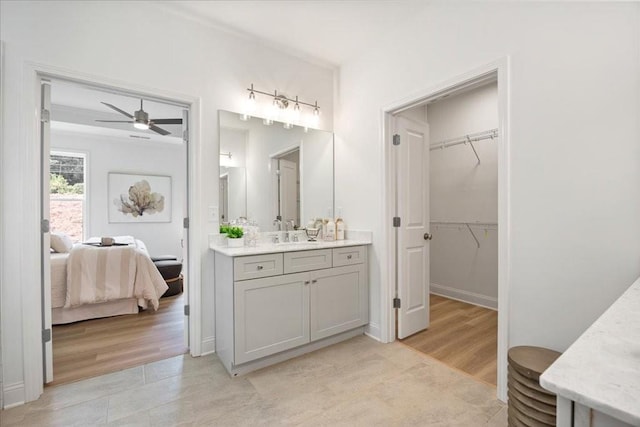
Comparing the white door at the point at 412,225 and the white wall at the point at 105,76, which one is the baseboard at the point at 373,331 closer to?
the white door at the point at 412,225

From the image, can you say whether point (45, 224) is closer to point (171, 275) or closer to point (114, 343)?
point (114, 343)

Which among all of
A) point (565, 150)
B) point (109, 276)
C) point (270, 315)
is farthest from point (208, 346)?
point (565, 150)

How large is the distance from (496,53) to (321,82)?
5.70 ft

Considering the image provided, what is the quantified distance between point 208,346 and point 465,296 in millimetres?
3142

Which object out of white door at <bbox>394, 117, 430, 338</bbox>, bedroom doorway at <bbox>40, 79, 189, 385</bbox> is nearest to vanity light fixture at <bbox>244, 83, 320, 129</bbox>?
bedroom doorway at <bbox>40, 79, 189, 385</bbox>

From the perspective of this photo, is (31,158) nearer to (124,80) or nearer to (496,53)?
(124,80)

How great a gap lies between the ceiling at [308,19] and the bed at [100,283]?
8.80ft

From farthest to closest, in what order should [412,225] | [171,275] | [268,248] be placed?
1. [171,275]
2. [412,225]
3. [268,248]

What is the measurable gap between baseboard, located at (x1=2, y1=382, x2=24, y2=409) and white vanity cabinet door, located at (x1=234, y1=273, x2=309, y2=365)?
1282 millimetres

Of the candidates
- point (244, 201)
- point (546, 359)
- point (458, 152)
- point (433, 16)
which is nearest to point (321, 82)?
point (433, 16)

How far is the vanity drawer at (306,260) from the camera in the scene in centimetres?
234

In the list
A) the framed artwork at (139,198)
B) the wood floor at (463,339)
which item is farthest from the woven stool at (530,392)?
the framed artwork at (139,198)

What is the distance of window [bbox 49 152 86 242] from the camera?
537 centimetres

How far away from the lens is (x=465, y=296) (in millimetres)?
3867
